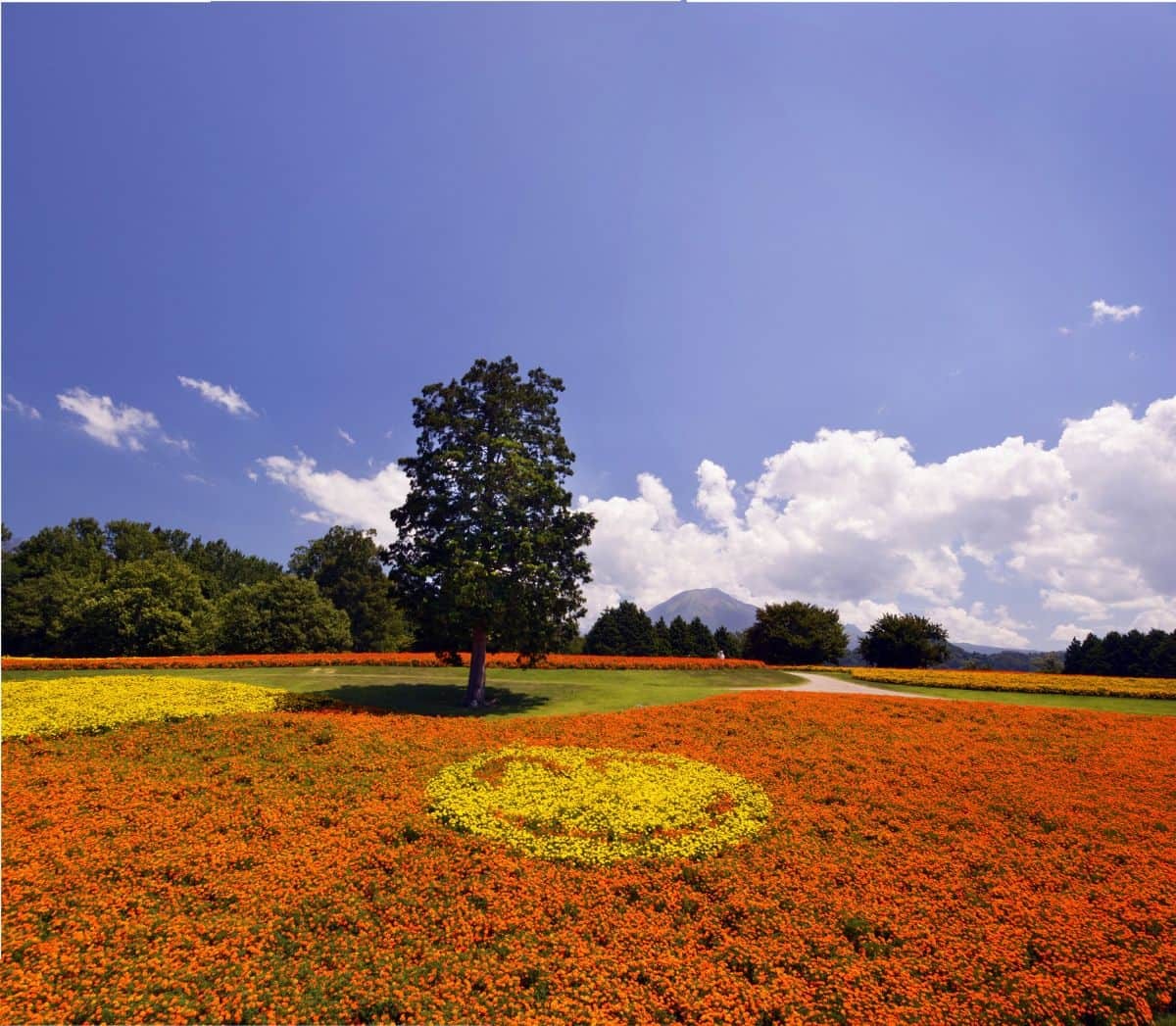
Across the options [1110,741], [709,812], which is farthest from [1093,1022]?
[1110,741]

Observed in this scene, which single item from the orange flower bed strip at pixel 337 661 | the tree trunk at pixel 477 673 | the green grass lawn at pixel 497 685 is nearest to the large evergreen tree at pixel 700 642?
the orange flower bed strip at pixel 337 661

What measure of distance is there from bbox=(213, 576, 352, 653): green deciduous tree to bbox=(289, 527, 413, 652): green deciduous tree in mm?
17504

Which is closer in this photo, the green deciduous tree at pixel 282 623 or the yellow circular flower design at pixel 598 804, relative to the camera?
the yellow circular flower design at pixel 598 804

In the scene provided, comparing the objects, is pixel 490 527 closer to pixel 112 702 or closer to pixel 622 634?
pixel 112 702

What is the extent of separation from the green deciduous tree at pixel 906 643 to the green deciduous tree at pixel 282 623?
46955mm

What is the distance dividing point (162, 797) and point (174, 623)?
32.0 meters

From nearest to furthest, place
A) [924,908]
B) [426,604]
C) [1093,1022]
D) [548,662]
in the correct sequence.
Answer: [1093,1022]
[924,908]
[426,604]
[548,662]

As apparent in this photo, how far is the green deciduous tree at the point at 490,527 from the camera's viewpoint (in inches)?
798

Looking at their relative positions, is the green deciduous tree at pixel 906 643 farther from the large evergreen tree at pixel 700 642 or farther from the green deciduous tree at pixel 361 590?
the green deciduous tree at pixel 361 590

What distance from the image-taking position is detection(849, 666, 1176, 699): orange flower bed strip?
2877 cm

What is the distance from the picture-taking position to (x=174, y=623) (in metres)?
36.1

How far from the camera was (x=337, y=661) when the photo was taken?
101ft

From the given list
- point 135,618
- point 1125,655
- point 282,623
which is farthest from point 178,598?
point 1125,655

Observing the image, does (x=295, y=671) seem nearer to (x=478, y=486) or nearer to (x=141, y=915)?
(x=478, y=486)
